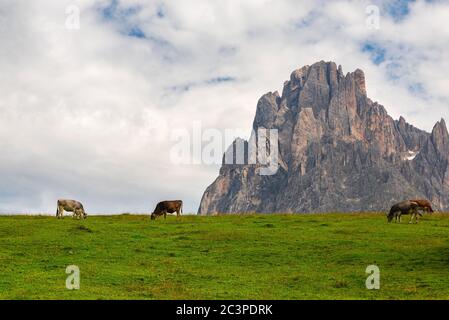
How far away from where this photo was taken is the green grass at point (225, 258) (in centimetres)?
2169

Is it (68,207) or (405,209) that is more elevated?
(68,207)

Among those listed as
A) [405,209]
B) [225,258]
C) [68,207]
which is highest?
[68,207]

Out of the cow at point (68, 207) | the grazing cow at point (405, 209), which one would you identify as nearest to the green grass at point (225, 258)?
the grazing cow at point (405, 209)

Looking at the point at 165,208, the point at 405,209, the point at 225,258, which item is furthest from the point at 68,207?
the point at 405,209

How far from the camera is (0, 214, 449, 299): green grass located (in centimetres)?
2169

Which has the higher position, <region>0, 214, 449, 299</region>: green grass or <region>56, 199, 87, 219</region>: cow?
<region>56, 199, 87, 219</region>: cow

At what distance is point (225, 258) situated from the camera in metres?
29.0

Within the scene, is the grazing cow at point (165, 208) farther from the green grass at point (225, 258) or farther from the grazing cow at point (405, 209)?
the grazing cow at point (405, 209)

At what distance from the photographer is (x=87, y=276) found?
A: 79.4 ft

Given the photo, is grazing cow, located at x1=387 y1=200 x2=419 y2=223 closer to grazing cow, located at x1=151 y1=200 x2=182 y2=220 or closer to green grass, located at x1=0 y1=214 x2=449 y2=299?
green grass, located at x1=0 y1=214 x2=449 y2=299

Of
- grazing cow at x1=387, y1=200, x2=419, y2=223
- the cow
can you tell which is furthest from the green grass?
the cow

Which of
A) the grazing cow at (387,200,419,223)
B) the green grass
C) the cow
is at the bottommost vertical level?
the green grass

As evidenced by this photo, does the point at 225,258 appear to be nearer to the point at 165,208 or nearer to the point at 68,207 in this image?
the point at 165,208
